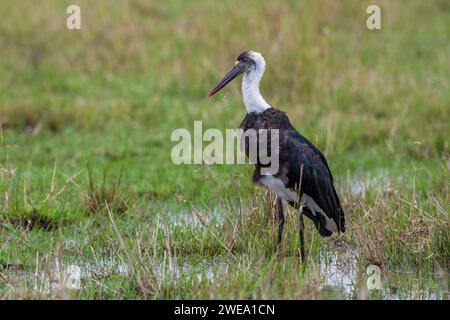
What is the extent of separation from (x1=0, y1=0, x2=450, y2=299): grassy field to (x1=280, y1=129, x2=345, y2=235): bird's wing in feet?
0.63

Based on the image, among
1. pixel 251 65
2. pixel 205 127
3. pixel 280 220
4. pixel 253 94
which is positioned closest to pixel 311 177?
pixel 280 220

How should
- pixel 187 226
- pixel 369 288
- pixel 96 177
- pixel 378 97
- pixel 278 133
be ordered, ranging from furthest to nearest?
pixel 378 97 → pixel 96 177 → pixel 187 226 → pixel 278 133 → pixel 369 288

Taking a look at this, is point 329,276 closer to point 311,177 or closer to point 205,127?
point 311,177

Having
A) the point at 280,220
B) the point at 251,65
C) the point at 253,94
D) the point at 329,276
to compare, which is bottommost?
the point at 329,276

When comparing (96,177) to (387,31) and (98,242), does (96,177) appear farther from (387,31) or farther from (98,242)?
(387,31)

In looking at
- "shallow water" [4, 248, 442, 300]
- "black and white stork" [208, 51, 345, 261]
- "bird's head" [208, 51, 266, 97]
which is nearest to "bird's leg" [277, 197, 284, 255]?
"black and white stork" [208, 51, 345, 261]

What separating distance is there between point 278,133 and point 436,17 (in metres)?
6.92

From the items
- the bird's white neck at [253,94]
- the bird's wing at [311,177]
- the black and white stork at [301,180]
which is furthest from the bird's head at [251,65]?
the bird's wing at [311,177]

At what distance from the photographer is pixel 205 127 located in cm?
859

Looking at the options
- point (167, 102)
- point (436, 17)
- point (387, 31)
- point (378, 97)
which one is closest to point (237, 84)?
point (167, 102)

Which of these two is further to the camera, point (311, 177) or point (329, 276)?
point (311, 177)

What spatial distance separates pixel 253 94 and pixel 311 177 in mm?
688

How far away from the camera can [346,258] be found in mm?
5402

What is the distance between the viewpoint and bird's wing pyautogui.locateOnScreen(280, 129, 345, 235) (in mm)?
5289
